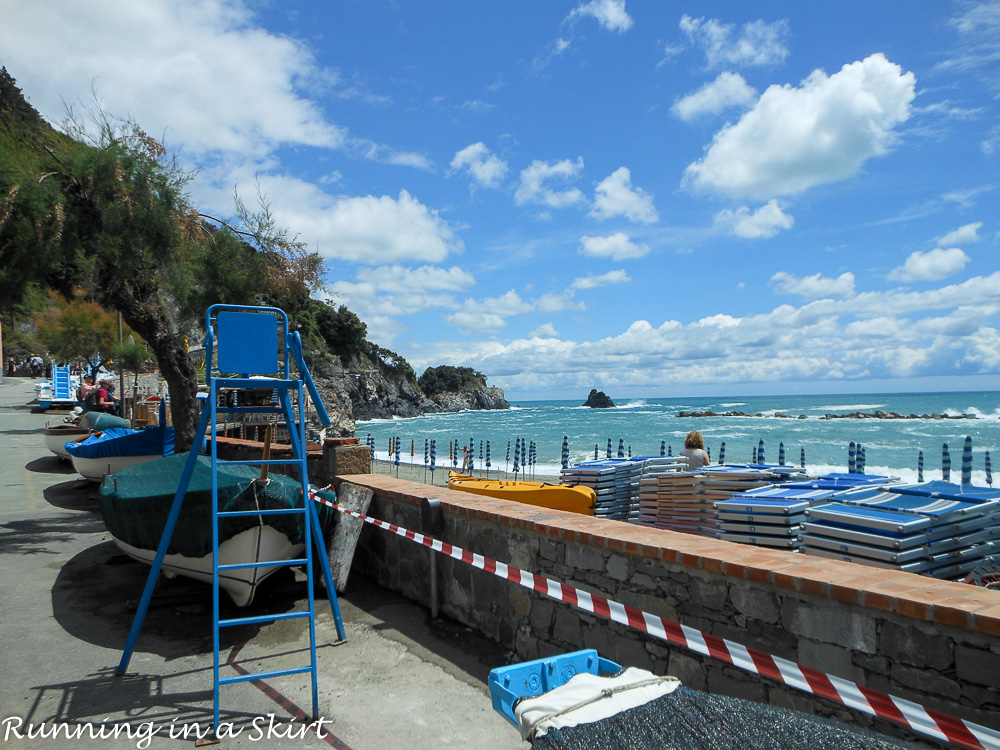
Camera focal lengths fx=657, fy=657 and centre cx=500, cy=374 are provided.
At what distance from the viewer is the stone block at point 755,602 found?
10.4ft

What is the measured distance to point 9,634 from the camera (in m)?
5.37

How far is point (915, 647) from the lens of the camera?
264 centimetres

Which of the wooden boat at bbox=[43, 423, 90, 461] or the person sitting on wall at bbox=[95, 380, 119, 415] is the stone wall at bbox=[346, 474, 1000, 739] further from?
the person sitting on wall at bbox=[95, 380, 119, 415]

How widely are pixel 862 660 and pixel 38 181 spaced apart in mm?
10637

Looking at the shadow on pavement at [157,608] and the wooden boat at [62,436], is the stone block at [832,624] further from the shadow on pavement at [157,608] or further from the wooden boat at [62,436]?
the wooden boat at [62,436]

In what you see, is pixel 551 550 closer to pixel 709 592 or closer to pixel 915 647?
pixel 709 592

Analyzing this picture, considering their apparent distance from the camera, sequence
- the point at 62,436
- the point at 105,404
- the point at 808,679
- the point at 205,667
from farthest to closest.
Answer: the point at 105,404 → the point at 62,436 → the point at 205,667 → the point at 808,679

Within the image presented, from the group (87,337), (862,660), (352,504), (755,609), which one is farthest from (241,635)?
(87,337)

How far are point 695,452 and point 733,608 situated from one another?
6.20 meters

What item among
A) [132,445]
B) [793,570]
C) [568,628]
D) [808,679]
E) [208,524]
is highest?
[793,570]

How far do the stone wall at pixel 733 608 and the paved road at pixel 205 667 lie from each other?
0.54 meters

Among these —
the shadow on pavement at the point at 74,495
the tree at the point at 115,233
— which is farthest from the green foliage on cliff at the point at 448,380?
the tree at the point at 115,233

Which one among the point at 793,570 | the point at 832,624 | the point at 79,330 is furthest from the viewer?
the point at 79,330

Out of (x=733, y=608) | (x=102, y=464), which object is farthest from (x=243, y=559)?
(x=102, y=464)
